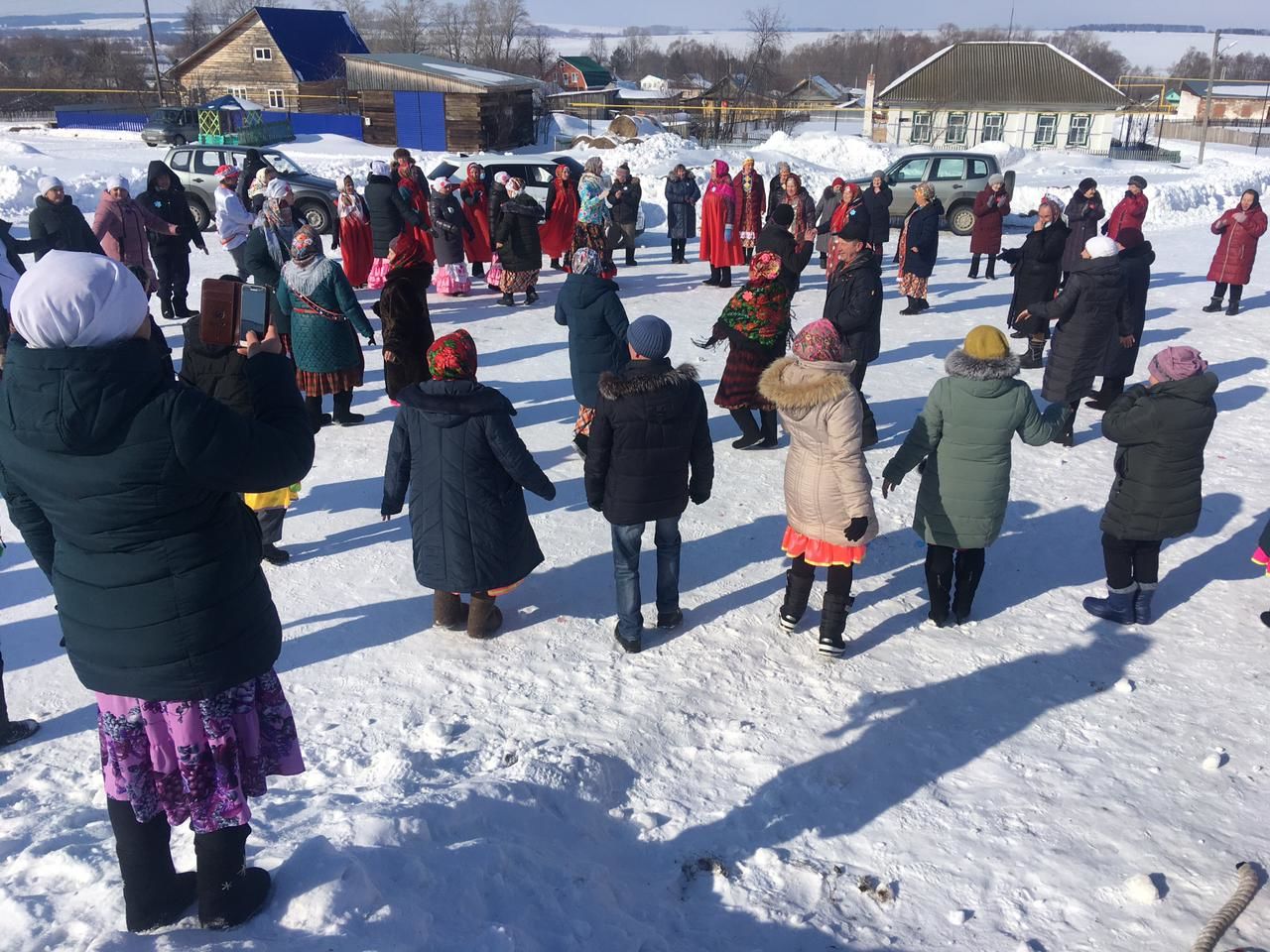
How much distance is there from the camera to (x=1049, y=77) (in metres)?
41.4

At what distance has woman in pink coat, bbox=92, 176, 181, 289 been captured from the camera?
8891mm

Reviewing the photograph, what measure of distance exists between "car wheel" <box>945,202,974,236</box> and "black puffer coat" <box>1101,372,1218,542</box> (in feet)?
44.1

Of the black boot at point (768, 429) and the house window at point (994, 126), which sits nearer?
the black boot at point (768, 429)

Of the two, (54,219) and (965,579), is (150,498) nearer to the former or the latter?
(965,579)

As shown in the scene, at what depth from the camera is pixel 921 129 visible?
133ft

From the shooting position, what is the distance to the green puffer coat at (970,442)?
13.6 feet

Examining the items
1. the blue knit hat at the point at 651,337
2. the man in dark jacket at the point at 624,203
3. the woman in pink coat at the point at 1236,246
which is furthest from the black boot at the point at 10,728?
the woman in pink coat at the point at 1236,246

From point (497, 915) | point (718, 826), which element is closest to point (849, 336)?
point (718, 826)

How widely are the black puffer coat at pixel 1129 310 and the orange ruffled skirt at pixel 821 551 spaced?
150 inches

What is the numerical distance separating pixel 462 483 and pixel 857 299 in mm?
3768

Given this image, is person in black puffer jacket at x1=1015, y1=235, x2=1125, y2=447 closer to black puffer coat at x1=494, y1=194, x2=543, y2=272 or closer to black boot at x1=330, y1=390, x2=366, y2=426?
black boot at x1=330, y1=390, x2=366, y2=426

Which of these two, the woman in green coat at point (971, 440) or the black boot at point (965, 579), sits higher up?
the woman in green coat at point (971, 440)

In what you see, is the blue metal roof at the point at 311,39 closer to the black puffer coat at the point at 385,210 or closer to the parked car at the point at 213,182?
the parked car at the point at 213,182

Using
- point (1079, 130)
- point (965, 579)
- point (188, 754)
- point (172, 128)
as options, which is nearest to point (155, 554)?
point (188, 754)
